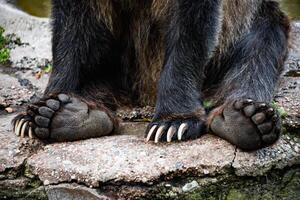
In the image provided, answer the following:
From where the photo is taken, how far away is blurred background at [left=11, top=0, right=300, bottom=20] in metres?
7.29

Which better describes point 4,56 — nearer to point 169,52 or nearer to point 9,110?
point 9,110

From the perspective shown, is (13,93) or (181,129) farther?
(13,93)

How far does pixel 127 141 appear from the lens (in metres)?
3.86

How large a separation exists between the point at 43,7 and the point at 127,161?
14.5ft

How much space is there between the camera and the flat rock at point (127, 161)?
11.6 ft

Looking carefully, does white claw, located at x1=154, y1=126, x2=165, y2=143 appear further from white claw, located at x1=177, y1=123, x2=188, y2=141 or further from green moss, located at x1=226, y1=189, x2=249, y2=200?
green moss, located at x1=226, y1=189, x2=249, y2=200

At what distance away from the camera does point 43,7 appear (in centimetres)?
771

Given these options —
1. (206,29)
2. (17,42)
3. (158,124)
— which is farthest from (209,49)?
(17,42)

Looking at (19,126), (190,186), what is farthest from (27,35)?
(190,186)

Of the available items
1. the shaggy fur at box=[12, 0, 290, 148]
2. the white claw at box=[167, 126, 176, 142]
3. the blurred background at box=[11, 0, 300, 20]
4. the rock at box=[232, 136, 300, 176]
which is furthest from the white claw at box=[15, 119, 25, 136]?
the blurred background at box=[11, 0, 300, 20]

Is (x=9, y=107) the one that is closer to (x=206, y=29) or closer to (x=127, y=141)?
(x=127, y=141)

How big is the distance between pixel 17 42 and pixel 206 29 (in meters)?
2.46

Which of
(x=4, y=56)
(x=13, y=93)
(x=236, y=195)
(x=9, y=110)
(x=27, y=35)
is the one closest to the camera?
(x=236, y=195)

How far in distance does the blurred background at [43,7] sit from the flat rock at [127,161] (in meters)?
3.67
